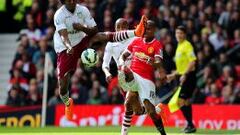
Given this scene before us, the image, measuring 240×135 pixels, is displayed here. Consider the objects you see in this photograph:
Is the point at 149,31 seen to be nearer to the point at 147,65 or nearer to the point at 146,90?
the point at 147,65

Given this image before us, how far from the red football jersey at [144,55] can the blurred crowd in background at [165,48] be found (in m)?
7.62

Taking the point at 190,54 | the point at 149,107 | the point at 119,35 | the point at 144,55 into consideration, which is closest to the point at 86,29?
the point at 119,35

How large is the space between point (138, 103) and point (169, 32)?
29.4 feet

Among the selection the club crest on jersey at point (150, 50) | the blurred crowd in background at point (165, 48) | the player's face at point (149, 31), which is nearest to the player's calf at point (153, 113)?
the club crest on jersey at point (150, 50)

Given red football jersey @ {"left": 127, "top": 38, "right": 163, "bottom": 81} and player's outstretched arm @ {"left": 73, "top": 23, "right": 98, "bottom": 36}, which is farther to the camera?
player's outstretched arm @ {"left": 73, "top": 23, "right": 98, "bottom": 36}

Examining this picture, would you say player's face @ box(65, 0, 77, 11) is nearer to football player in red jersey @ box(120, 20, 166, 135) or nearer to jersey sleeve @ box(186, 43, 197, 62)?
football player in red jersey @ box(120, 20, 166, 135)

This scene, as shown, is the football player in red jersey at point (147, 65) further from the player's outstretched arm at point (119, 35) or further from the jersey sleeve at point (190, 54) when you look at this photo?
the jersey sleeve at point (190, 54)

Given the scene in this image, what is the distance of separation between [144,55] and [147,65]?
209mm

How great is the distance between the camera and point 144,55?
16.6m

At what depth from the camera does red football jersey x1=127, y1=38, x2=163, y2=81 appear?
1648 cm

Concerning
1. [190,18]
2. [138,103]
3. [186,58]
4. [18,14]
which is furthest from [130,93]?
[18,14]

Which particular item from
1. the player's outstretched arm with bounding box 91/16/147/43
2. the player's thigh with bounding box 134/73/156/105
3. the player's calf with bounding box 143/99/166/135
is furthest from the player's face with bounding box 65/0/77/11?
the player's calf with bounding box 143/99/166/135

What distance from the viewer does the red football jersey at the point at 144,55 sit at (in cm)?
1648

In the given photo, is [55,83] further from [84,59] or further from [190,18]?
[84,59]
